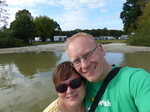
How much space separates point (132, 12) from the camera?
37688mm

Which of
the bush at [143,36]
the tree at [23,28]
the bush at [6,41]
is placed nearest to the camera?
the bush at [143,36]

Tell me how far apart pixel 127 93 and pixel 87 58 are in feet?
1.77

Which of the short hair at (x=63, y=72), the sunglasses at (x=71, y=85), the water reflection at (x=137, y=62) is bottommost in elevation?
the water reflection at (x=137, y=62)

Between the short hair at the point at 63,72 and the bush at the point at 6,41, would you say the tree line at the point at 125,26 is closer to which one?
the bush at the point at 6,41

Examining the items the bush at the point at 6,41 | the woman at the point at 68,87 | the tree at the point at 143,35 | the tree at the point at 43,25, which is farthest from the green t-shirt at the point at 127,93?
the tree at the point at 43,25

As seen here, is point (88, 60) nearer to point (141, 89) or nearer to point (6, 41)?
point (141, 89)

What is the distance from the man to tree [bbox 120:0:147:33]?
38570mm

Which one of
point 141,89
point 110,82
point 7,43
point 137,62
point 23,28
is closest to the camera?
point 141,89

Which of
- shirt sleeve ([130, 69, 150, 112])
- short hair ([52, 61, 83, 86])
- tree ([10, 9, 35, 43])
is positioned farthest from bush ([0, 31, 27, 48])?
shirt sleeve ([130, 69, 150, 112])

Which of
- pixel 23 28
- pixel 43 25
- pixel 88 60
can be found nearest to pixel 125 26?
pixel 23 28

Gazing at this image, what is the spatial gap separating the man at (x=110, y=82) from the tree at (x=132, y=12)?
38570 mm

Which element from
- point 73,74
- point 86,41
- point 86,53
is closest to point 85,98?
point 73,74

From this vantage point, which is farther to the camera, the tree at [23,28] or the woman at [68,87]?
the tree at [23,28]

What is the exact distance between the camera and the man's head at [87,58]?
1.53m
